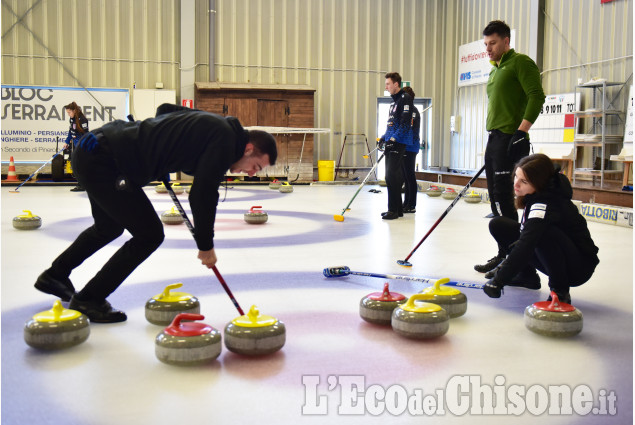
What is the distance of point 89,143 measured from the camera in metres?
2.76

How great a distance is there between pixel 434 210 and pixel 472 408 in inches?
264

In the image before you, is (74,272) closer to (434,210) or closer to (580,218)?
(580,218)

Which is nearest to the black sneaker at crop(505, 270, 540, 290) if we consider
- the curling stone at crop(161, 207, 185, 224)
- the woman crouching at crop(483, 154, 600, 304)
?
the woman crouching at crop(483, 154, 600, 304)

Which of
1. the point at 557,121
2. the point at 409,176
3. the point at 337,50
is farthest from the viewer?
the point at 337,50

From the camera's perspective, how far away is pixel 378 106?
16.0 metres

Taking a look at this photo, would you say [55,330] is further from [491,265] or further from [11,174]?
[11,174]

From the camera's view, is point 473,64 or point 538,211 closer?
point 538,211

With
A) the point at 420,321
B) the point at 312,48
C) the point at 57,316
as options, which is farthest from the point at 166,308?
the point at 312,48

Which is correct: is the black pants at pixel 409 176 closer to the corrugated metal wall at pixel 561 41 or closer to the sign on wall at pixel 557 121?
the sign on wall at pixel 557 121

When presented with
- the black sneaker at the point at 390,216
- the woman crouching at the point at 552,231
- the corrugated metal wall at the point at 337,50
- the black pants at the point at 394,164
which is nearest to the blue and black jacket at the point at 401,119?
the black pants at the point at 394,164

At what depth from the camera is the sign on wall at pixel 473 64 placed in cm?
1471

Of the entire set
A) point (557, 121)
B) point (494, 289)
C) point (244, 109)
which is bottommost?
point (494, 289)

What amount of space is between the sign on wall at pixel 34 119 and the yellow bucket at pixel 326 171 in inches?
193

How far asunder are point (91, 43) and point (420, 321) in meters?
13.6
